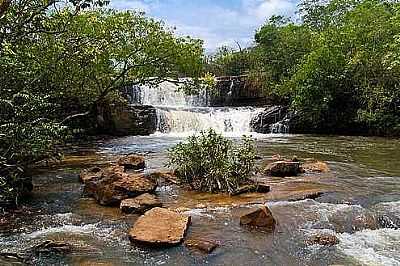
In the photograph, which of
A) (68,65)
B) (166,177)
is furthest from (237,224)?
(68,65)

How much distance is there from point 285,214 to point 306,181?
2.98 metres

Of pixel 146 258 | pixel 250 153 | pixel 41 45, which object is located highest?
pixel 41 45

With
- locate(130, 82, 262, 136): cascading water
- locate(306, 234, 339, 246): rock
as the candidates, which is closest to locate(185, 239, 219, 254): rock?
locate(306, 234, 339, 246): rock

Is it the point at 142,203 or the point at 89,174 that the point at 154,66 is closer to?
the point at 89,174

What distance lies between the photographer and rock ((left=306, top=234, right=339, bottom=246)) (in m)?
7.27

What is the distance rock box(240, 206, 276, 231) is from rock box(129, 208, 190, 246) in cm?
100

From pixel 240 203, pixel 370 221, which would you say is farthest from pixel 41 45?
pixel 370 221

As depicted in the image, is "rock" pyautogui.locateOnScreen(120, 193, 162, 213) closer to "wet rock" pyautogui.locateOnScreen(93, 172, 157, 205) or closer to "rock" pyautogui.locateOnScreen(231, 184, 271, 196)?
"wet rock" pyautogui.locateOnScreen(93, 172, 157, 205)

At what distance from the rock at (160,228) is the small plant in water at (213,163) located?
2.46 meters

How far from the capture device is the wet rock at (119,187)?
9.59m

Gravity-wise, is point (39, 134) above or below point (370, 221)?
above

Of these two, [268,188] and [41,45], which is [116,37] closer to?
[41,45]

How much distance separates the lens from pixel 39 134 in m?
9.04

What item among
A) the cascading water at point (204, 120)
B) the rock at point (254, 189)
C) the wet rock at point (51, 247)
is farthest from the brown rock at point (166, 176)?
the cascading water at point (204, 120)
